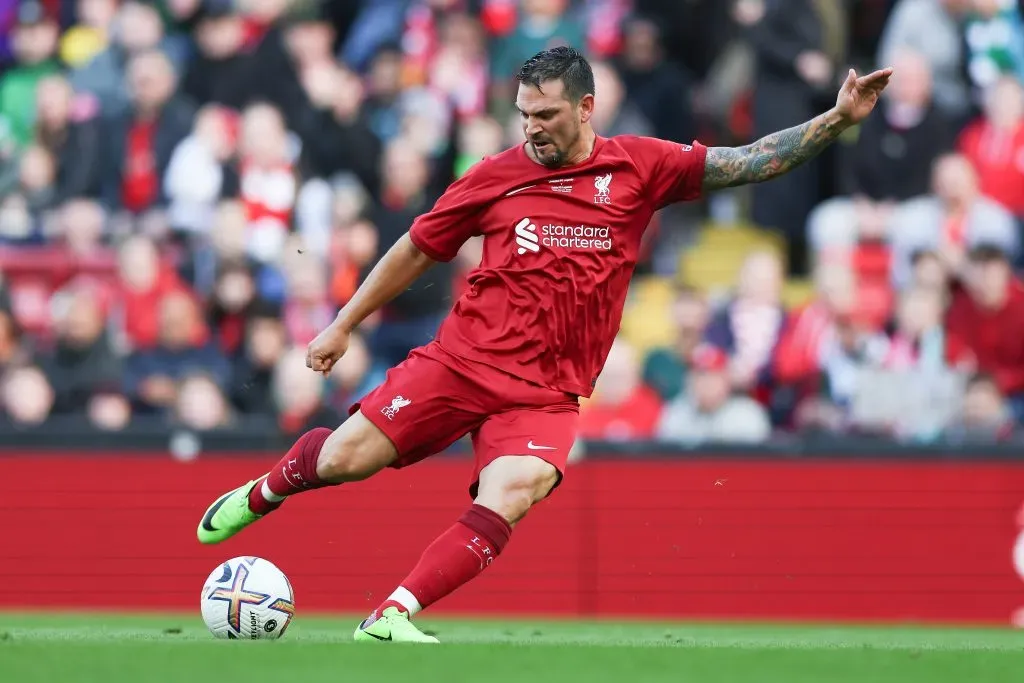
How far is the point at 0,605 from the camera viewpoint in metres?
11.4

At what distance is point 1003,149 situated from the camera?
1275 centimetres

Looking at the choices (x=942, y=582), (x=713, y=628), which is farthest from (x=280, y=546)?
(x=942, y=582)

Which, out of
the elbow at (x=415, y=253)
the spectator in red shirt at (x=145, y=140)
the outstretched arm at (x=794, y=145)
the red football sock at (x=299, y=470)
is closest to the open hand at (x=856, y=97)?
the outstretched arm at (x=794, y=145)

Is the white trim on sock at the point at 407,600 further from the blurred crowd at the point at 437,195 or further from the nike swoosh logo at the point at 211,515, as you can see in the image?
the blurred crowd at the point at 437,195

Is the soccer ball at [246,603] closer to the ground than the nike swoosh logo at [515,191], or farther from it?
closer to the ground

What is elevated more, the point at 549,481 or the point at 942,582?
the point at 549,481

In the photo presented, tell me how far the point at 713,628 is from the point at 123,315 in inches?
202

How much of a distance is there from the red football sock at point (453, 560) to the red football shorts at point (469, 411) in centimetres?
35

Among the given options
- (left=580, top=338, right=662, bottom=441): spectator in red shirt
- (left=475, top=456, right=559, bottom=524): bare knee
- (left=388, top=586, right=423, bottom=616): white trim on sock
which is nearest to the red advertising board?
(left=580, top=338, right=662, bottom=441): spectator in red shirt

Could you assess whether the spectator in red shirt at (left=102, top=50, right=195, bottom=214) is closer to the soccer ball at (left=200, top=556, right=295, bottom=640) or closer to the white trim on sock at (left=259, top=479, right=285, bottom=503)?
the white trim on sock at (left=259, top=479, right=285, bottom=503)

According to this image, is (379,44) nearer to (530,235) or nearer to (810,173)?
(810,173)

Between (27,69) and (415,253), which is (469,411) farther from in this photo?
(27,69)

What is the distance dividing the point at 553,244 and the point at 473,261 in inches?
192

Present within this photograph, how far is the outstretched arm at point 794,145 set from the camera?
739 centimetres
